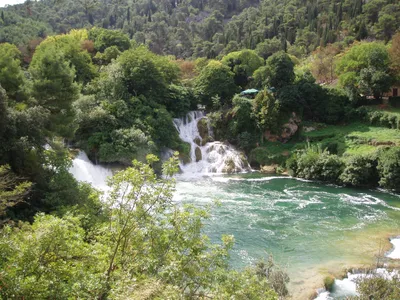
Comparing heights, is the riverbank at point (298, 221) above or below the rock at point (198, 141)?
below

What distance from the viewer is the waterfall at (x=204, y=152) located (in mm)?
35156

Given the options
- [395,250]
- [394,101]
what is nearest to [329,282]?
[395,250]

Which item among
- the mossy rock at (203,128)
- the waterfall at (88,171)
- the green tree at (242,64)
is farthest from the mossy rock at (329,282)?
the green tree at (242,64)

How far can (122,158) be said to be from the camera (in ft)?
96.2

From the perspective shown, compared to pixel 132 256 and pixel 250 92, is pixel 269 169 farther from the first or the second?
pixel 132 256

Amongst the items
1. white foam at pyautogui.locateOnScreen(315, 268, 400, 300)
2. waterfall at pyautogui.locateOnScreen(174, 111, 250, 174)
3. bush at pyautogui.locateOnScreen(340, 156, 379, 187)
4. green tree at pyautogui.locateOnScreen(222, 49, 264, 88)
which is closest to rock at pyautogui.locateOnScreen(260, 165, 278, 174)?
waterfall at pyautogui.locateOnScreen(174, 111, 250, 174)

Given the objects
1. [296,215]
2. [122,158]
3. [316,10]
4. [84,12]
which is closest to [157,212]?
[296,215]

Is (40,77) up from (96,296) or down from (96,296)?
up

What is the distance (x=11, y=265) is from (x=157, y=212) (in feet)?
8.54

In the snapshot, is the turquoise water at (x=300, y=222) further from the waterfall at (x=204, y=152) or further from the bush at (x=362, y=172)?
→ the waterfall at (x=204, y=152)

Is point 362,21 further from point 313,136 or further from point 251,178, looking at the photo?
point 251,178

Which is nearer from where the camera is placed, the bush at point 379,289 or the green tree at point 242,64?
the bush at point 379,289

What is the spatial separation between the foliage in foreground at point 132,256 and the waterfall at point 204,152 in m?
27.7

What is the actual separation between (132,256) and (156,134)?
27.2 m
